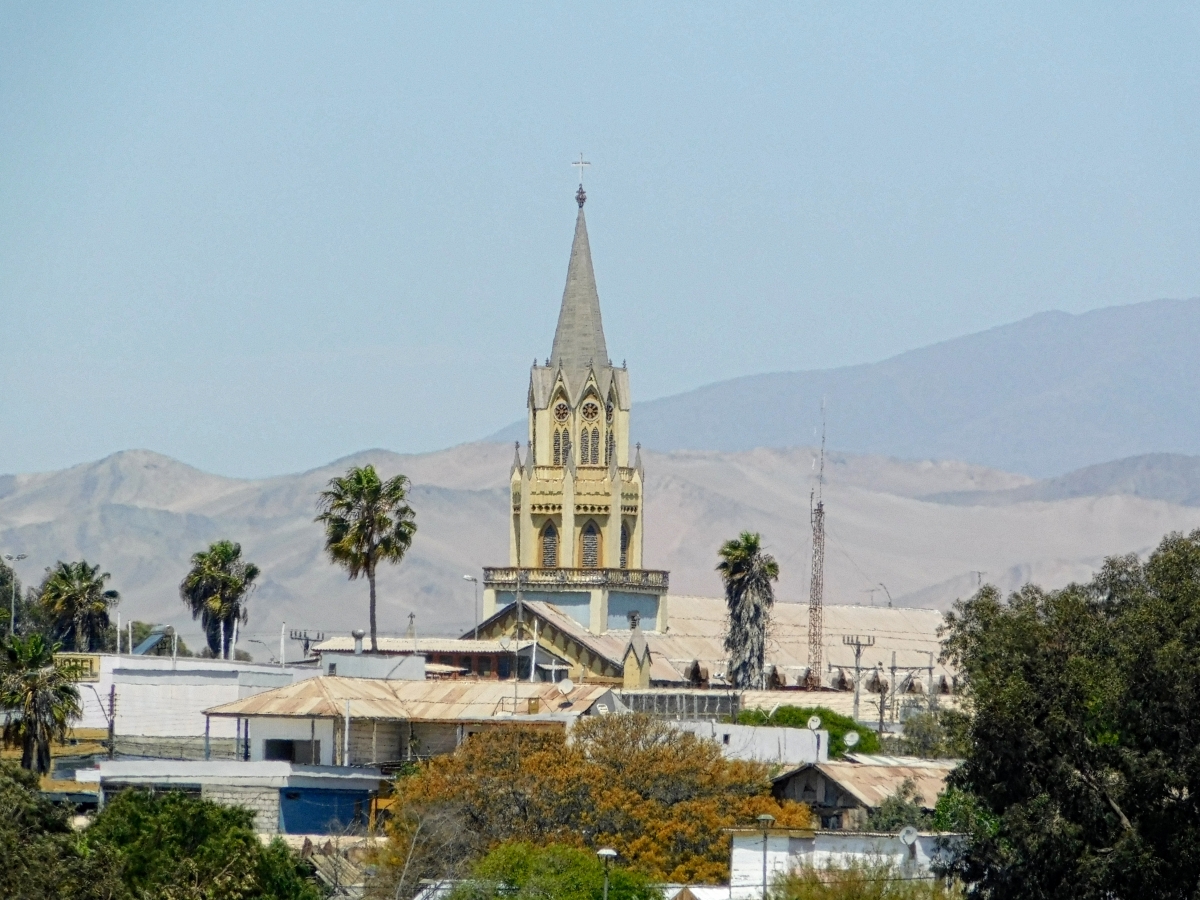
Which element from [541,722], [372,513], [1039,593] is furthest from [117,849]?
[372,513]

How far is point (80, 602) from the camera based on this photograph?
374 ft

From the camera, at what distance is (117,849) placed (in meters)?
51.0

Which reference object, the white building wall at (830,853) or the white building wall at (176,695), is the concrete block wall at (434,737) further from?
the white building wall at (830,853)

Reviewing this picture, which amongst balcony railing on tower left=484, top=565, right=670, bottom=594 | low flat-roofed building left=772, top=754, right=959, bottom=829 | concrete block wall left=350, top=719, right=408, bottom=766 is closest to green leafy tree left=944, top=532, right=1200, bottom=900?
low flat-roofed building left=772, top=754, right=959, bottom=829

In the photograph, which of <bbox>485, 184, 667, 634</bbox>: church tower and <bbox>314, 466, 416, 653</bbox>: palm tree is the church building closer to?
<bbox>485, 184, 667, 634</bbox>: church tower

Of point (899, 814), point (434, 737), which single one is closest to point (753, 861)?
point (899, 814)

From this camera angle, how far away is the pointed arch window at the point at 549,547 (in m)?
123

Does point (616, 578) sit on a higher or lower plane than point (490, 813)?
higher

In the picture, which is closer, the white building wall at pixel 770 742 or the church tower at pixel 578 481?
the white building wall at pixel 770 742

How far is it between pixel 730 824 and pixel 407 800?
771cm

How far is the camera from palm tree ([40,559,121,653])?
374 feet

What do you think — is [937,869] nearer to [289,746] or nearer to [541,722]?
[541,722]

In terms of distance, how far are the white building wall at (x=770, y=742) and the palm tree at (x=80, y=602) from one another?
42353 mm

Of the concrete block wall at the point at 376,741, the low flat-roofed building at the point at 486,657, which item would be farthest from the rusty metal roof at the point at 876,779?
the low flat-roofed building at the point at 486,657
